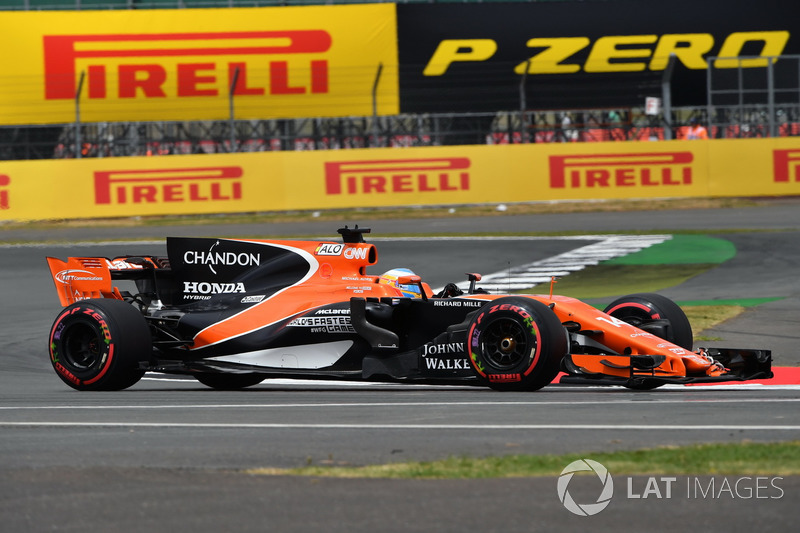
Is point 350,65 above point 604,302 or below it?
above

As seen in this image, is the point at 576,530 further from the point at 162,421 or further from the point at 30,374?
the point at 30,374

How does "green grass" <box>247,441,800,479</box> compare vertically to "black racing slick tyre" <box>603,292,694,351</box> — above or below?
below

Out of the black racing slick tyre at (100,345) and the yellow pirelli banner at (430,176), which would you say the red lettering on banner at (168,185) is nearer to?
the yellow pirelli banner at (430,176)

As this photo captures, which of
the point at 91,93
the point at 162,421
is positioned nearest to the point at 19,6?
the point at 91,93

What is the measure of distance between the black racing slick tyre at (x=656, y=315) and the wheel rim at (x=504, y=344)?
1.41 meters

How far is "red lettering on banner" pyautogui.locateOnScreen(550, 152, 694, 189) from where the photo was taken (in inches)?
1063

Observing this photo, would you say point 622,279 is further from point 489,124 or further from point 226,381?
point 489,124

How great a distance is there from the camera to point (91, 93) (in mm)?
30672

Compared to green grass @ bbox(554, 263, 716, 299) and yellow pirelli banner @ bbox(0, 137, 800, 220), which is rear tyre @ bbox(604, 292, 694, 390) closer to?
green grass @ bbox(554, 263, 716, 299)

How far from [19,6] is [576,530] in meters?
33.2

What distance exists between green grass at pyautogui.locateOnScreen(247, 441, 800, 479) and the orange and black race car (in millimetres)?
2579

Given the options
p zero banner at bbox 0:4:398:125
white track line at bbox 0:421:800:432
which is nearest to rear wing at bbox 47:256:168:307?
white track line at bbox 0:421:800:432

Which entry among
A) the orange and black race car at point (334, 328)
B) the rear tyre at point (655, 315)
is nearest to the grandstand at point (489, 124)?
the orange and black race car at point (334, 328)

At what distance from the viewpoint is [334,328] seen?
9.88 m
